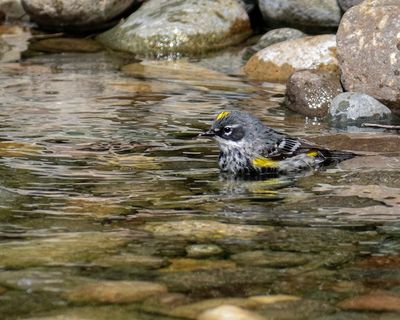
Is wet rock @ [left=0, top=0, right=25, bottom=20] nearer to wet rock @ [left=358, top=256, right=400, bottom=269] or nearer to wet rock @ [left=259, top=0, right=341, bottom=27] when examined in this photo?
wet rock @ [left=259, top=0, right=341, bottom=27]

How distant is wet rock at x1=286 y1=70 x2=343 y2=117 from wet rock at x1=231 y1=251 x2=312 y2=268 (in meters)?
6.10

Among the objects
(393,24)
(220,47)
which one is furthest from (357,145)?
(220,47)

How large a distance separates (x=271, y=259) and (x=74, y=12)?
40.8 feet

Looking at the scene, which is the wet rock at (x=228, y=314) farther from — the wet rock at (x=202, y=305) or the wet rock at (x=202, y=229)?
the wet rock at (x=202, y=229)

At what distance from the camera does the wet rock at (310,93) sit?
1092cm

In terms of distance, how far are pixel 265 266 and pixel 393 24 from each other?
693 cm

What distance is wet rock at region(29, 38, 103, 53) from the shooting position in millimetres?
15773

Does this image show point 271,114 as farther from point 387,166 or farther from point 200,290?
point 200,290

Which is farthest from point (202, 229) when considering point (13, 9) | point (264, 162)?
point (13, 9)

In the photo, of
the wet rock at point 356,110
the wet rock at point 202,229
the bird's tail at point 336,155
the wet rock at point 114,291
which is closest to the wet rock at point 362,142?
the bird's tail at point 336,155

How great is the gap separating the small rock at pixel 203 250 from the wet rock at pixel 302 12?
34.3 feet

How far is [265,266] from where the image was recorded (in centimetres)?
468

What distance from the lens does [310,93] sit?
11.0 meters

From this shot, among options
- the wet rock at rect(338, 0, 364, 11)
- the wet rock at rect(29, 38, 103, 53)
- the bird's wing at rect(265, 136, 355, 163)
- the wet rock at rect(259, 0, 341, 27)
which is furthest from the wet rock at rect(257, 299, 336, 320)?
the wet rock at rect(29, 38, 103, 53)
